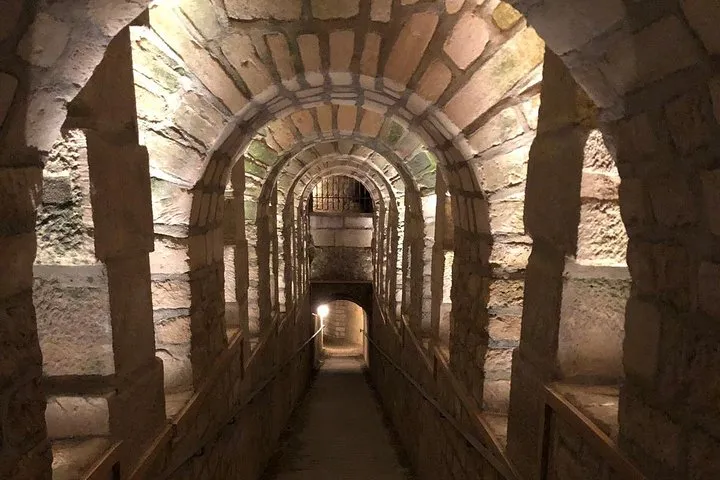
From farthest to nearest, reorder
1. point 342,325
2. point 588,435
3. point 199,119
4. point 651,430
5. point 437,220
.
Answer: point 342,325 < point 437,220 < point 199,119 < point 588,435 < point 651,430

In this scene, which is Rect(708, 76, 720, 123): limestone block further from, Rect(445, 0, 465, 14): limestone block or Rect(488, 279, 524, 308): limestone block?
Rect(488, 279, 524, 308): limestone block

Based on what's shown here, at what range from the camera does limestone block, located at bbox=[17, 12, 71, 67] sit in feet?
3.49

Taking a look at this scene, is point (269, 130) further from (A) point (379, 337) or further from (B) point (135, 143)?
(A) point (379, 337)

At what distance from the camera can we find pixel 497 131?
262 centimetres

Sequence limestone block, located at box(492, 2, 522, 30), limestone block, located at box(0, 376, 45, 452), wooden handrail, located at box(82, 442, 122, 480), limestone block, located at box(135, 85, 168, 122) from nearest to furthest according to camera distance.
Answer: limestone block, located at box(0, 376, 45, 452) < wooden handrail, located at box(82, 442, 122, 480) < limestone block, located at box(492, 2, 522, 30) < limestone block, located at box(135, 85, 168, 122)

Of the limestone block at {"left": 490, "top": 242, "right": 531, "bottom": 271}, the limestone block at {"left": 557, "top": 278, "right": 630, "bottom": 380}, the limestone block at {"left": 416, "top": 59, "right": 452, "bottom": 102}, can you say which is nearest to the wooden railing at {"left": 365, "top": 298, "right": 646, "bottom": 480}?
the limestone block at {"left": 557, "top": 278, "right": 630, "bottom": 380}

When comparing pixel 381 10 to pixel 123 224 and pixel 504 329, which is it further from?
pixel 504 329

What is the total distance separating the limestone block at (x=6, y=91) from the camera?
3.41 ft

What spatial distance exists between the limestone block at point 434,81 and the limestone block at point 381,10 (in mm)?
347

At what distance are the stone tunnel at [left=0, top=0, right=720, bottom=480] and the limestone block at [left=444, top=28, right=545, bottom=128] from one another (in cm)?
1

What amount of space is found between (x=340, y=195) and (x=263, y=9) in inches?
470

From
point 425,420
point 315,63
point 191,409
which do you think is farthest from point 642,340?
point 425,420

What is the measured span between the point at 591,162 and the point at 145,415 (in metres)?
2.24

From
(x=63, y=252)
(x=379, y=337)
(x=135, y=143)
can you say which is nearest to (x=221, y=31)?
(x=135, y=143)
